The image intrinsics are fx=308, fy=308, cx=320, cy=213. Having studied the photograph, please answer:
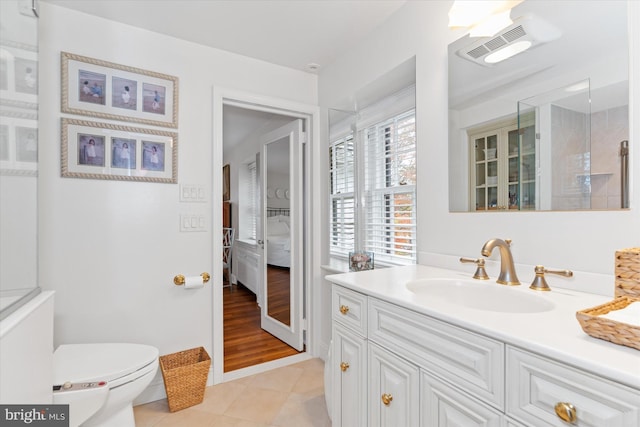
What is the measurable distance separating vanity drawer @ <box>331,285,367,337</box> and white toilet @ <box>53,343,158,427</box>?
1.04m

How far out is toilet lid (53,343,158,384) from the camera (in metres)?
1.44

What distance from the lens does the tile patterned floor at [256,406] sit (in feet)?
5.93

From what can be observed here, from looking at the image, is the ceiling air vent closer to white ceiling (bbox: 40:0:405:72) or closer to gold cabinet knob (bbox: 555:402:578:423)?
white ceiling (bbox: 40:0:405:72)

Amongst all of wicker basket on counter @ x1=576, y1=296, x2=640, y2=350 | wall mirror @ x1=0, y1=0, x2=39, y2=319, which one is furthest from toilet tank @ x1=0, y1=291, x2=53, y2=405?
wicker basket on counter @ x1=576, y1=296, x2=640, y2=350

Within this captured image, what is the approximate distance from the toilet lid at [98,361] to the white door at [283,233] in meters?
1.32

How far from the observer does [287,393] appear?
2.12m

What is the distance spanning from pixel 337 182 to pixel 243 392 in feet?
5.54

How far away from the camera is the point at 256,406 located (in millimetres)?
1968

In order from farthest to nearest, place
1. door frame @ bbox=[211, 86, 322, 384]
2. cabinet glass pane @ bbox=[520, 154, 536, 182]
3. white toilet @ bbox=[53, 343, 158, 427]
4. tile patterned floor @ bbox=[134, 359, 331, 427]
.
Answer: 1. door frame @ bbox=[211, 86, 322, 384]
2. tile patterned floor @ bbox=[134, 359, 331, 427]
3. white toilet @ bbox=[53, 343, 158, 427]
4. cabinet glass pane @ bbox=[520, 154, 536, 182]

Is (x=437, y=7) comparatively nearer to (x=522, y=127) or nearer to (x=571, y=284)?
(x=522, y=127)

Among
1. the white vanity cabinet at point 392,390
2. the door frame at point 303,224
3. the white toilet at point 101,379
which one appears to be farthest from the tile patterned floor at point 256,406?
the white vanity cabinet at point 392,390

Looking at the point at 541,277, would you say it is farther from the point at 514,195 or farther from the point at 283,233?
the point at 283,233

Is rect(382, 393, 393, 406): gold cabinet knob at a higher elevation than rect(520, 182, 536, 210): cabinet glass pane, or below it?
below

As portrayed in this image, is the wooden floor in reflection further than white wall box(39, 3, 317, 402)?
Yes
